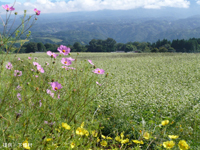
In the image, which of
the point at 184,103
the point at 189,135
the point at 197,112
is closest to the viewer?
the point at 189,135

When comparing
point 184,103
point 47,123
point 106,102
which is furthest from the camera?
point 106,102

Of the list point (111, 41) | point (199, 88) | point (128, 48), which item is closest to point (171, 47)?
point (128, 48)

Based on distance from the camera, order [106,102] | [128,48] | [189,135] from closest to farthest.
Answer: [189,135], [106,102], [128,48]

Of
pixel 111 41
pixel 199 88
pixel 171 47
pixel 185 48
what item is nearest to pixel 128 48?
pixel 111 41

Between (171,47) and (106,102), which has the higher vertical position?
(171,47)

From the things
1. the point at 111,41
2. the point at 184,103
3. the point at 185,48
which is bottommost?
the point at 184,103

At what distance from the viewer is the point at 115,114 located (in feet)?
11.0

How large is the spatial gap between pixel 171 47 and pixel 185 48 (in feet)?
24.0

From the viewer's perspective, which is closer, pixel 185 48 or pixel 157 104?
pixel 157 104

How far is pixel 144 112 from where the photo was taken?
3211 millimetres

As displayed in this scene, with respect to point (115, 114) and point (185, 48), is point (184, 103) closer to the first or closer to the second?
point (115, 114)

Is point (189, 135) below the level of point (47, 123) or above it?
below

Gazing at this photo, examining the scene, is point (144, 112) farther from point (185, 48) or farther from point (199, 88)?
point (185, 48)

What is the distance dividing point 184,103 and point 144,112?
92cm
